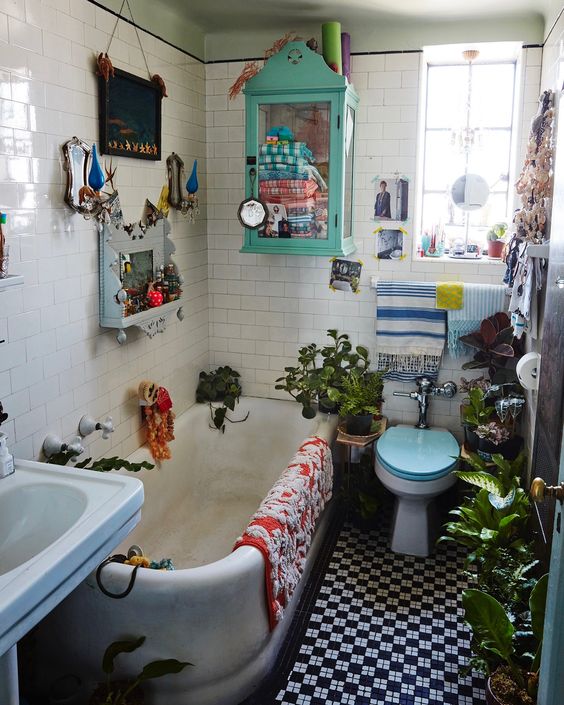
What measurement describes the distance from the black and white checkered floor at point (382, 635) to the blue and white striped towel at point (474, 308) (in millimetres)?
1178

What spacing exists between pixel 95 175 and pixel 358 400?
184 cm

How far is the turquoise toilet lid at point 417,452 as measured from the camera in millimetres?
3389

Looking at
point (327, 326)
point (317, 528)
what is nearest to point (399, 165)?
point (327, 326)

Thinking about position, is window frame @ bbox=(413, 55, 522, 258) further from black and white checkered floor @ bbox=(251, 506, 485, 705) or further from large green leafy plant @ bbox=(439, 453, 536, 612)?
black and white checkered floor @ bbox=(251, 506, 485, 705)

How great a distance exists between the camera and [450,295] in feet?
12.4

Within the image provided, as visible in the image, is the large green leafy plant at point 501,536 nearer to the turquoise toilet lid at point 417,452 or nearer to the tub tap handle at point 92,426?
the turquoise toilet lid at point 417,452

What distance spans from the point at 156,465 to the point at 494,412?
1.74 metres

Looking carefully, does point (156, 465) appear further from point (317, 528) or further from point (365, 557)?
point (365, 557)

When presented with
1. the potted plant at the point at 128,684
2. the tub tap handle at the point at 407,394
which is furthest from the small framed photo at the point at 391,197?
the potted plant at the point at 128,684

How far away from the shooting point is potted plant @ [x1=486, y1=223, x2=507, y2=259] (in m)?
3.80

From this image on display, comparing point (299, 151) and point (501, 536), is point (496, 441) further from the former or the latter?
point (299, 151)

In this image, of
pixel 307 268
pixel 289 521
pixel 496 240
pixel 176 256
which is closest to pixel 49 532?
pixel 289 521

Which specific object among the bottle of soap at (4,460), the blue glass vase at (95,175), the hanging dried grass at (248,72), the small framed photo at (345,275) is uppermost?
the hanging dried grass at (248,72)

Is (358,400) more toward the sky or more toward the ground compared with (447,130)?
more toward the ground
